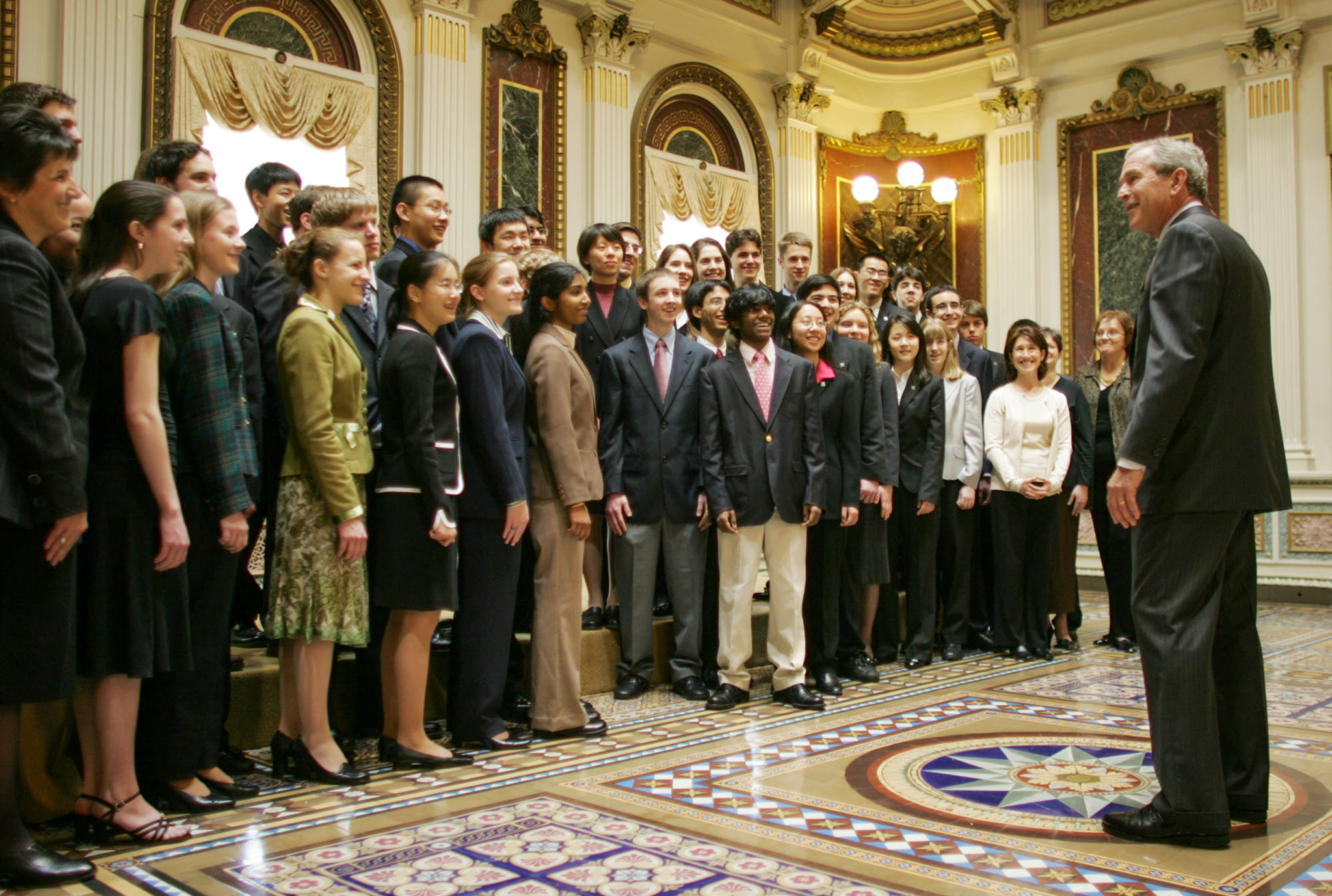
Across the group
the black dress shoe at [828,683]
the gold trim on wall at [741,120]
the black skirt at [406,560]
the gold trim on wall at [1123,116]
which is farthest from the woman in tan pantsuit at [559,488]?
the gold trim on wall at [1123,116]

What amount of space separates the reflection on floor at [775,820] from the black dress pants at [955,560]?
1.39m

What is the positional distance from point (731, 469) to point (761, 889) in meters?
2.32

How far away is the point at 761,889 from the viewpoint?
7.92 ft

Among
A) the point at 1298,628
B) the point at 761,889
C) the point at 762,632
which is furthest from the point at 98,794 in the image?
the point at 1298,628

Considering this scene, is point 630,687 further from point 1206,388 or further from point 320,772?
point 1206,388

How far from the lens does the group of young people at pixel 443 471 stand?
2.70 metres

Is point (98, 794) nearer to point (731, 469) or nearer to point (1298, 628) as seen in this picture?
point (731, 469)

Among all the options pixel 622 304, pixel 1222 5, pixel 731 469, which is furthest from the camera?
pixel 1222 5

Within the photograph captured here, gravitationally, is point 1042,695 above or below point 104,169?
below

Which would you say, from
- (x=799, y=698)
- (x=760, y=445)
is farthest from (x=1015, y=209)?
(x=799, y=698)

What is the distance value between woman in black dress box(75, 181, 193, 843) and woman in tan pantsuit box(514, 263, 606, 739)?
1.38 metres

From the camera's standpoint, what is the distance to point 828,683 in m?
4.73

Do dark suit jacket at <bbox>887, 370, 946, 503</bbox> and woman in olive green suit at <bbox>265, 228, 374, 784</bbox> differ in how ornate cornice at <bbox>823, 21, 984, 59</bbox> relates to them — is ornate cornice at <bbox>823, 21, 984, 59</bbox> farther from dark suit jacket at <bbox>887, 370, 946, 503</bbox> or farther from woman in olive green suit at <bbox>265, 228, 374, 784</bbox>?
woman in olive green suit at <bbox>265, 228, 374, 784</bbox>

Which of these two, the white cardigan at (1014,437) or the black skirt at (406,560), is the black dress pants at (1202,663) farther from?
the white cardigan at (1014,437)
